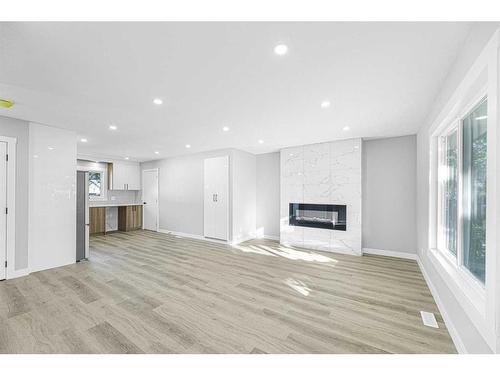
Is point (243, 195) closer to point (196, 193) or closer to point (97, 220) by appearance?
point (196, 193)

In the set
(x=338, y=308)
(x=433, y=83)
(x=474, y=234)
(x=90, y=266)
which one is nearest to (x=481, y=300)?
(x=474, y=234)

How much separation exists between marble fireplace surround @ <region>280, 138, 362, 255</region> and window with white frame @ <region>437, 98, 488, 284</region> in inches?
72.3

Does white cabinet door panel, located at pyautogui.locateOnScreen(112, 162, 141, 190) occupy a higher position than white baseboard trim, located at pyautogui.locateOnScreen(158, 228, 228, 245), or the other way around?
white cabinet door panel, located at pyautogui.locateOnScreen(112, 162, 141, 190)

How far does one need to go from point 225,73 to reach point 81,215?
4.23m

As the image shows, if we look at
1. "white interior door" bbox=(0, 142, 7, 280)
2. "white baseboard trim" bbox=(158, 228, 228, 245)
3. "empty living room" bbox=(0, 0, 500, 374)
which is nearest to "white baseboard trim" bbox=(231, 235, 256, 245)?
"white baseboard trim" bbox=(158, 228, 228, 245)

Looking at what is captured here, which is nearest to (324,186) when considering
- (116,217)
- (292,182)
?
(292,182)

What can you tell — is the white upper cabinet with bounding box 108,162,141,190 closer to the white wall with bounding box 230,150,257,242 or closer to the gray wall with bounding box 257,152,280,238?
the white wall with bounding box 230,150,257,242

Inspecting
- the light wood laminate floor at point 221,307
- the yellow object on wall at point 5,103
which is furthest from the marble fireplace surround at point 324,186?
the yellow object on wall at point 5,103

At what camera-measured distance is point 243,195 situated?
237 inches

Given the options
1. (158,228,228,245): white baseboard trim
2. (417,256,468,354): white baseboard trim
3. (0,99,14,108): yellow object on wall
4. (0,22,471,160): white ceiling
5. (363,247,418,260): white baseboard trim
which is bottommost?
(158,228,228,245): white baseboard trim

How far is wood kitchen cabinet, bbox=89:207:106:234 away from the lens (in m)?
6.56

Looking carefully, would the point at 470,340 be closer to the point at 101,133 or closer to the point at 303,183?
the point at 303,183
